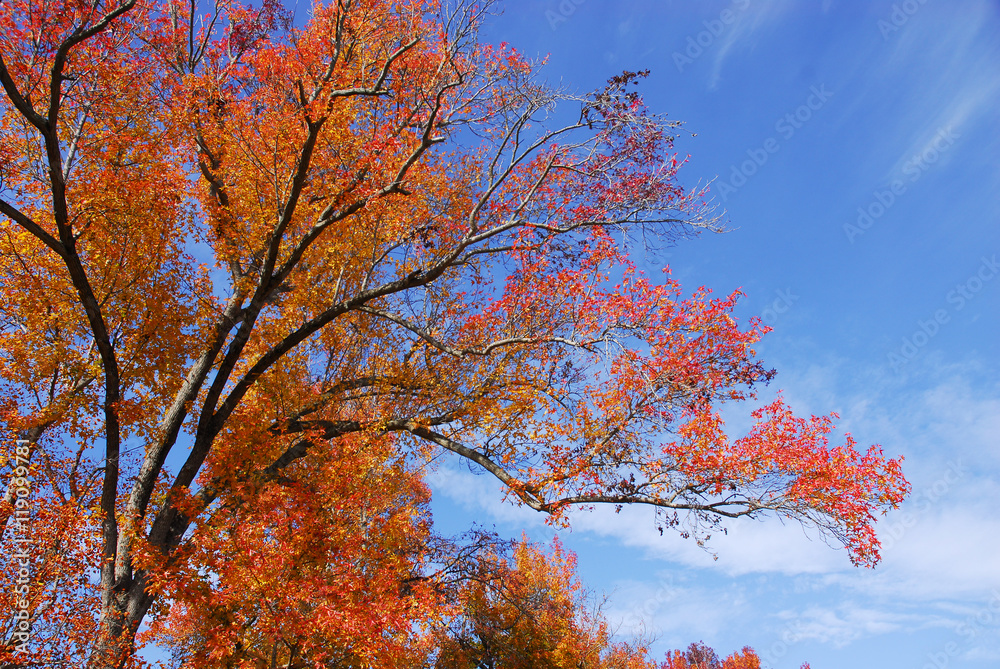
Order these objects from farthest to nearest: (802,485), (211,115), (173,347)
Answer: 1. (211,115)
2. (173,347)
3. (802,485)

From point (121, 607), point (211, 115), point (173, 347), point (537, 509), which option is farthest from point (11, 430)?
point (537, 509)

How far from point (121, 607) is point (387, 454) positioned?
6.91 metres

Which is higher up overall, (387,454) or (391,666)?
(387,454)

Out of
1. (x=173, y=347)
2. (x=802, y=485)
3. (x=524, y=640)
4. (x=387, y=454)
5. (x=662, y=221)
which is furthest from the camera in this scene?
(x=524, y=640)

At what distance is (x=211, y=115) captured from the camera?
38.7 ft

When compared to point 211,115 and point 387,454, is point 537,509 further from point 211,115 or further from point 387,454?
point 211,115

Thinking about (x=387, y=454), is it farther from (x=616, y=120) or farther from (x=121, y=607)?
(x=616, y=120)

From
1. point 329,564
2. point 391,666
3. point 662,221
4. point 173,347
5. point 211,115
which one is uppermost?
point 211,115

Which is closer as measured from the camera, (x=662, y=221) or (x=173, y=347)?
(x=662, y=221)

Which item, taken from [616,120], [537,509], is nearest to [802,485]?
[537,509]

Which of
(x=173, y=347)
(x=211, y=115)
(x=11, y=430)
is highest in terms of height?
(x=211, y=115)

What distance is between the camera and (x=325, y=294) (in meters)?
12.3

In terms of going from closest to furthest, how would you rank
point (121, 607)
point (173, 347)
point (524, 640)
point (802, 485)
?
1. point (121, 607)
2. point (802, 485)
3. point (173, 347)
4. point (524, 640)

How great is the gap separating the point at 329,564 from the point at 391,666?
2505 millimetres
